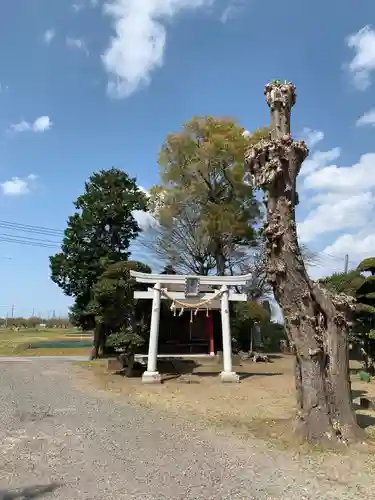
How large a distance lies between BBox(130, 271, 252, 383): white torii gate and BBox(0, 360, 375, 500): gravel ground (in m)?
5.16

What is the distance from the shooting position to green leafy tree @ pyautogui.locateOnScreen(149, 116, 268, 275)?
23859 mm

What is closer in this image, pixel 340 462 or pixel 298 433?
pixel 340 462

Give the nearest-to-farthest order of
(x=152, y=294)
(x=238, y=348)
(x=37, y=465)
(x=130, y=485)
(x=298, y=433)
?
(x=130, y=485), (x=37, y=465), (x=298, y=433), (x=152, y=294), (x=238, y=348)

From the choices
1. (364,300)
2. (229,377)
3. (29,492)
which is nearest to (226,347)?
(229,377)

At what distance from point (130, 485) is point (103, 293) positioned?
34.8ft

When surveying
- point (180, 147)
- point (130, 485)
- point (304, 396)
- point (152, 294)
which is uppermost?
point (180, 147)

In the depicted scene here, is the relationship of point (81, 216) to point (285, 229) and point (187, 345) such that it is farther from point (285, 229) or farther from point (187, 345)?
point (285, 229)

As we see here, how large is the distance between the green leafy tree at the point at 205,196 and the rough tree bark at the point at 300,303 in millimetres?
16221

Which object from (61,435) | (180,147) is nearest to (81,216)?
(180,147)

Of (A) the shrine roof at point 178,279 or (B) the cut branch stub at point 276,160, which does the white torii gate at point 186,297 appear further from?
(B) the cut branch stub at point 276,160

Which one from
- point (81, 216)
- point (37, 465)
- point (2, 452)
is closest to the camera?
point (37, 465)

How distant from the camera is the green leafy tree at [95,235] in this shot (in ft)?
79.9

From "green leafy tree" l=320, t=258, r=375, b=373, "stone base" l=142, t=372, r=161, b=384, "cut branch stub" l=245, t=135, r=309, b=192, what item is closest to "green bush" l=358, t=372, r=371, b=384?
"green leafy tree" l=320, t=258, r=375, b=373

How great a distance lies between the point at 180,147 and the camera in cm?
2464
